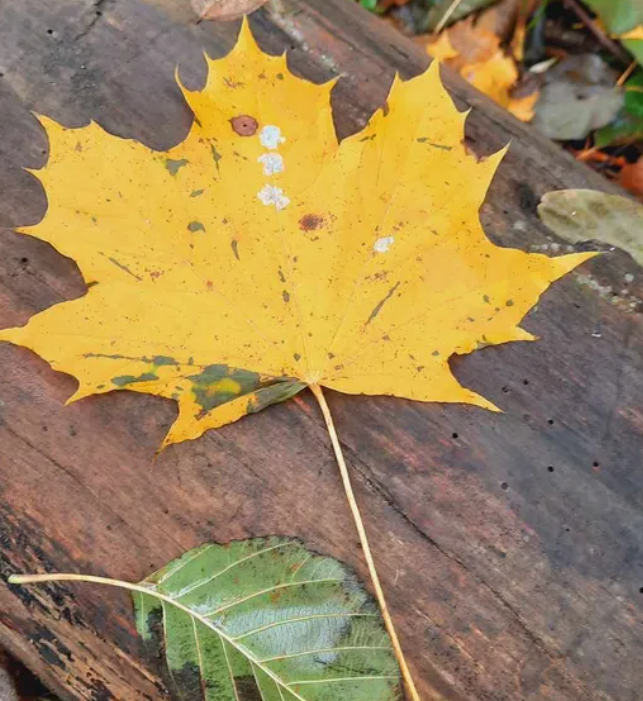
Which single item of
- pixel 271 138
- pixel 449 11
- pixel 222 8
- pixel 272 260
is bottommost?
pixel 272 260

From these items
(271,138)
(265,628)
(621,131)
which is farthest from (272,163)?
(621,131)

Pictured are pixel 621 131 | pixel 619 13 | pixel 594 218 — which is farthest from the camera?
pixel 621 131

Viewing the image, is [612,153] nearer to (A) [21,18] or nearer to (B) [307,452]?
(B) [307,452]

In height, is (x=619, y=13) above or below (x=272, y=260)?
above

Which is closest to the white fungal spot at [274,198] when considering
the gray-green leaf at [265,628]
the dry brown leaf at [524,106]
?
the gray-green leaf at [265,628]

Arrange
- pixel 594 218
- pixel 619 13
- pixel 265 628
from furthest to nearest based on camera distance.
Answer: pixel 619 13
pixel 594 218
pixel 265 628

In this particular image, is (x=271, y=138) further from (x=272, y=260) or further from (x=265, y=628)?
(x=265, y=628)

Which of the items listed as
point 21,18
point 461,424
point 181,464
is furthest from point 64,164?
point 461,424

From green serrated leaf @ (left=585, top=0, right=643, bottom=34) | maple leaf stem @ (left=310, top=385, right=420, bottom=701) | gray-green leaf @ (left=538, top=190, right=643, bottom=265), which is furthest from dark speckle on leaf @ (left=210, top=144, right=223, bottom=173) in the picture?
green serrated leaf @ (left=585, top=0, right=643, bottom=34)
